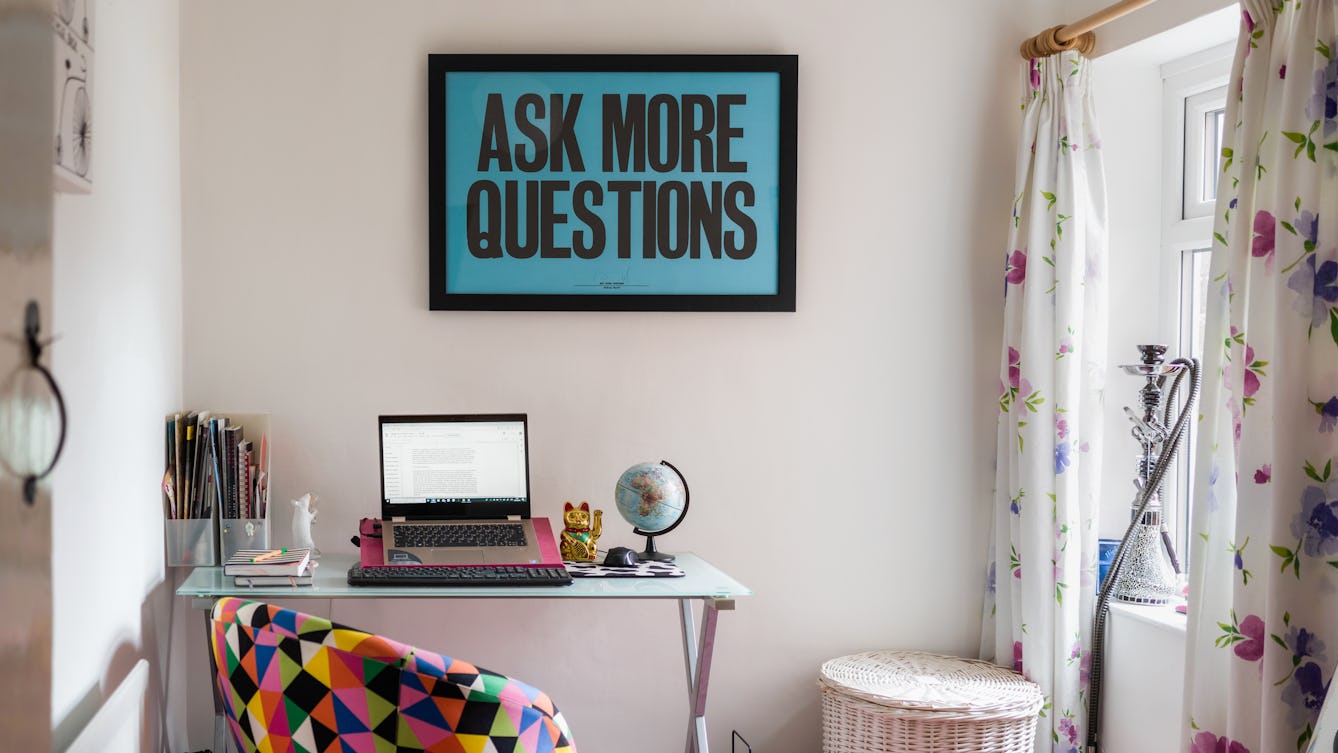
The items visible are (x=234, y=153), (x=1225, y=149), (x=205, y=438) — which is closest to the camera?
(x=1225, y=149)

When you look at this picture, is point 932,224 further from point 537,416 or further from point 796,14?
point 537,416

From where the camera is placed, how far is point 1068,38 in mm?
2545

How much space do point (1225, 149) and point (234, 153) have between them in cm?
220

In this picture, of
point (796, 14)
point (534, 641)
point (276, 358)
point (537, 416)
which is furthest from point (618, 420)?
point (796, 14)

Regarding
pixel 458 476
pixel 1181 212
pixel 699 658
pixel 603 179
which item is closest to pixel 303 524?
pixel 458 476

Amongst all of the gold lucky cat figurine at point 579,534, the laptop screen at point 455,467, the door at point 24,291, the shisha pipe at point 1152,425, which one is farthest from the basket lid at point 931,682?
the door at point 24,291

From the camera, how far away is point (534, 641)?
8.84ft

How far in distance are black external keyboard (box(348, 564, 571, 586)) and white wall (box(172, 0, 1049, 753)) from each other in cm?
49

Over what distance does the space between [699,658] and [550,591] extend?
475mm

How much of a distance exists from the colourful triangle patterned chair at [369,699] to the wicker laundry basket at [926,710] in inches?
37.1

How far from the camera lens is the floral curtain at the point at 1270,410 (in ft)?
5.66

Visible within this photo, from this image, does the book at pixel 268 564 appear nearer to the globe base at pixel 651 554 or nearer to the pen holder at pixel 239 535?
the pen holder at pixel 239 535

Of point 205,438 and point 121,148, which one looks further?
point 205,438

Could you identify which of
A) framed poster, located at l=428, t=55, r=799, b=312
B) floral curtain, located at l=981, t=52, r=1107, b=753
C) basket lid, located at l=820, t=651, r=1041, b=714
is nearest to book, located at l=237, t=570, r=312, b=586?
framed poster, located at l=428, t=55, r=799, b=312
